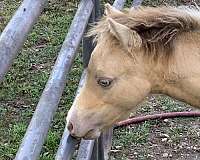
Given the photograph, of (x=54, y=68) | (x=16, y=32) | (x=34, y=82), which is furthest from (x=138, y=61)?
(x=34, y=82)

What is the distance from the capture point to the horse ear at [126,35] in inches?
102

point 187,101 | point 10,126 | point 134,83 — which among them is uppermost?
point 134,83

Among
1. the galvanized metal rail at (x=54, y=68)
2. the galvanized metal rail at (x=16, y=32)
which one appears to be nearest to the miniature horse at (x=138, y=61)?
the galvanized metal rail at (x=54, y=68)

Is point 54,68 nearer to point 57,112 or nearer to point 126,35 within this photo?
point 126,35

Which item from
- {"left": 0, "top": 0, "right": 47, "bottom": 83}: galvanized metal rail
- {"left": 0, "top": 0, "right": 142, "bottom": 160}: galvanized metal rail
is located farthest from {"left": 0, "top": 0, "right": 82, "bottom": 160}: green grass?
{"left": 0, "top": 0, "right": 47, "bottom": 83}: galvanized metal rail

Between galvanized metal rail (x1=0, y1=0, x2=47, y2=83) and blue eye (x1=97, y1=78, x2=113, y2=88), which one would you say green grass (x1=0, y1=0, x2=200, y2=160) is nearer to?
blue eye (x1=97, y1=78, x2=113, y2=88)

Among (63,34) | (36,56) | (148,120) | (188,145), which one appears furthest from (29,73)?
(188,145)

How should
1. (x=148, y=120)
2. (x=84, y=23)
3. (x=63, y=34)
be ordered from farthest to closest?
(x=63, y=34)
(x=148, y=120)
(x=84, y=23)

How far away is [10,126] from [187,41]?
2.22 metres

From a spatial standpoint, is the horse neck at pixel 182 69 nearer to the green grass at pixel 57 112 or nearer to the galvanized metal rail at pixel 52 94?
the galvanized metal rail at pixel 52 94

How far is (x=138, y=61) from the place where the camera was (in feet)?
8.90

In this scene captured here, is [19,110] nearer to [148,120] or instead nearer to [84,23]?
[148,120]

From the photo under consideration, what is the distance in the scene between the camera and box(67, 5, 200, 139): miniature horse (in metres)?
2.70

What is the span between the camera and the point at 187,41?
2727 mm
